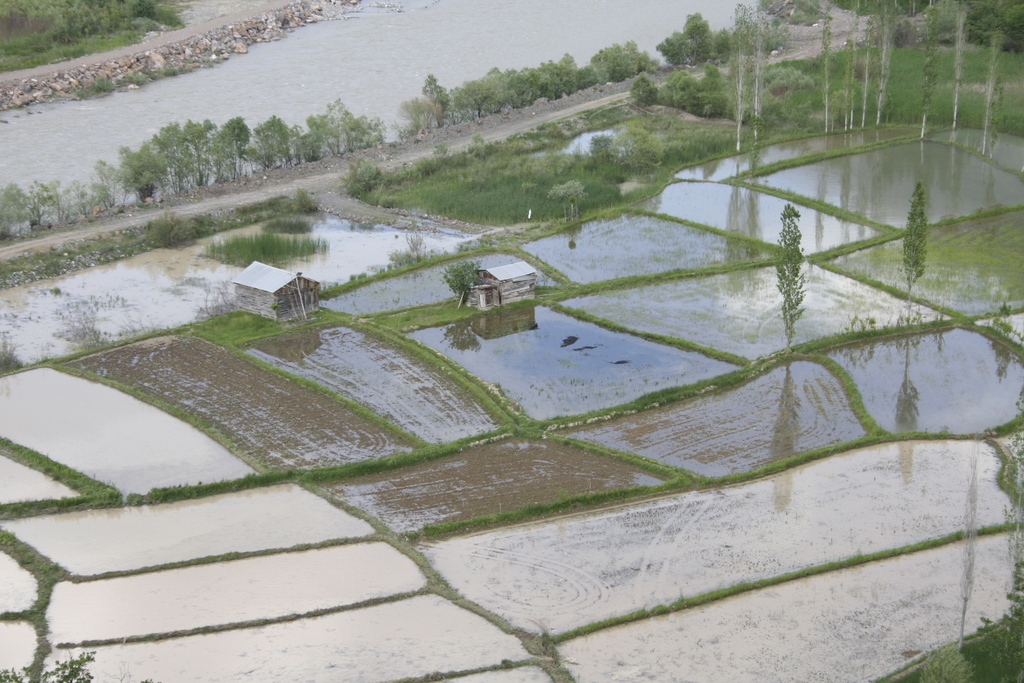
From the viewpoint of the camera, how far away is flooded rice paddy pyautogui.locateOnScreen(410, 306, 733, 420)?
66.1ft

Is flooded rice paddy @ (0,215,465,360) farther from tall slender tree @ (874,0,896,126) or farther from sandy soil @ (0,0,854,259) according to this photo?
tall slender tree @ (874,0,896,126)

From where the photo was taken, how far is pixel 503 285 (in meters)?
24.5

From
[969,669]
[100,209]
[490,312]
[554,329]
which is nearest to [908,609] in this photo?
[969,669]

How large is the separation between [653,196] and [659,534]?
720 inches

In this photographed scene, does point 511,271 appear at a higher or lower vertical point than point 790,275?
lower

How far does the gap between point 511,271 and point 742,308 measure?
18.2 ft

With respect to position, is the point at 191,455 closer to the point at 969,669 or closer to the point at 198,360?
the point at 198,360

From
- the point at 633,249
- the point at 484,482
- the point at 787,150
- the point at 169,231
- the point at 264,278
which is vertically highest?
the point at 787,150

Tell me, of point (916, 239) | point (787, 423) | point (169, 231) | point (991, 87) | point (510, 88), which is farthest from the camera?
point (510, 88)

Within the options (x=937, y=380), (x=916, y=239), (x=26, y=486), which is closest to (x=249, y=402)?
(x=26, y=486)

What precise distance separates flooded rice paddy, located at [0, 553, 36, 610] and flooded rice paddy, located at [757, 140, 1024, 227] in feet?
77.1

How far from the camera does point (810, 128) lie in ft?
125

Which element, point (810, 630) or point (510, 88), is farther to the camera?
point (510, 88)

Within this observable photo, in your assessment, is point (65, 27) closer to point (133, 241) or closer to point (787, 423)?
point (133, 241)
